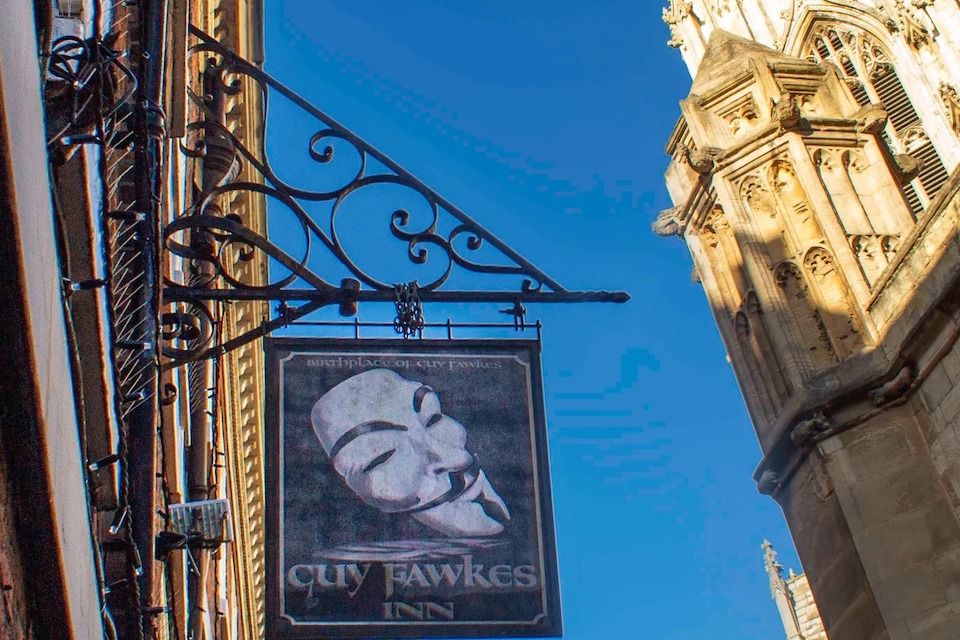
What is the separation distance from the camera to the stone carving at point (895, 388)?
34.9 ft

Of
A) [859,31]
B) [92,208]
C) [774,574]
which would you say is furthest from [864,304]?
[774,574]

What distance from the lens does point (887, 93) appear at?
3394 cm

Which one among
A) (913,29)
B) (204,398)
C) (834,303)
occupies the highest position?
(913,29)

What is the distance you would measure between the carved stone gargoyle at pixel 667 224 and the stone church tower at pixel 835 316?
0.16ft

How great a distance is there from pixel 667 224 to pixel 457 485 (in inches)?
332

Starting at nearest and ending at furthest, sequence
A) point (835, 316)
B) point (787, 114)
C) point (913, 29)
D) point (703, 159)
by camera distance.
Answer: point (835, 316) < point (787, 114) < point (703, 159) < point (913, 29)

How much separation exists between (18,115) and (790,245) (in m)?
9.82

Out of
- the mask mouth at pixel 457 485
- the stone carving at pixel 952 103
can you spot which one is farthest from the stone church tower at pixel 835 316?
the stone carving at pixel 952 103

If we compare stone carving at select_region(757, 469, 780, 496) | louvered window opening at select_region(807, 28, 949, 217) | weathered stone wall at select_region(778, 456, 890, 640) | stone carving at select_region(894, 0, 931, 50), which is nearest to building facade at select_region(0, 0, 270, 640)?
weathered stone wall at select_region(778, 456, 890, 640)

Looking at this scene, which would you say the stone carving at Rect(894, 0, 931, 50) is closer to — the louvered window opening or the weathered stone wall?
the louvered window opening

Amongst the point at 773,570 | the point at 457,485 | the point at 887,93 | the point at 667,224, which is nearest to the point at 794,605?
the point at 773,570

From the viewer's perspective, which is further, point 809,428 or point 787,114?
point 787,114

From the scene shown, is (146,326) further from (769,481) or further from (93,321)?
(769,481)

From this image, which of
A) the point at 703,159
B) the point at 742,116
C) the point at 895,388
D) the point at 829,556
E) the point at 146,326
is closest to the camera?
the point at 146,326
